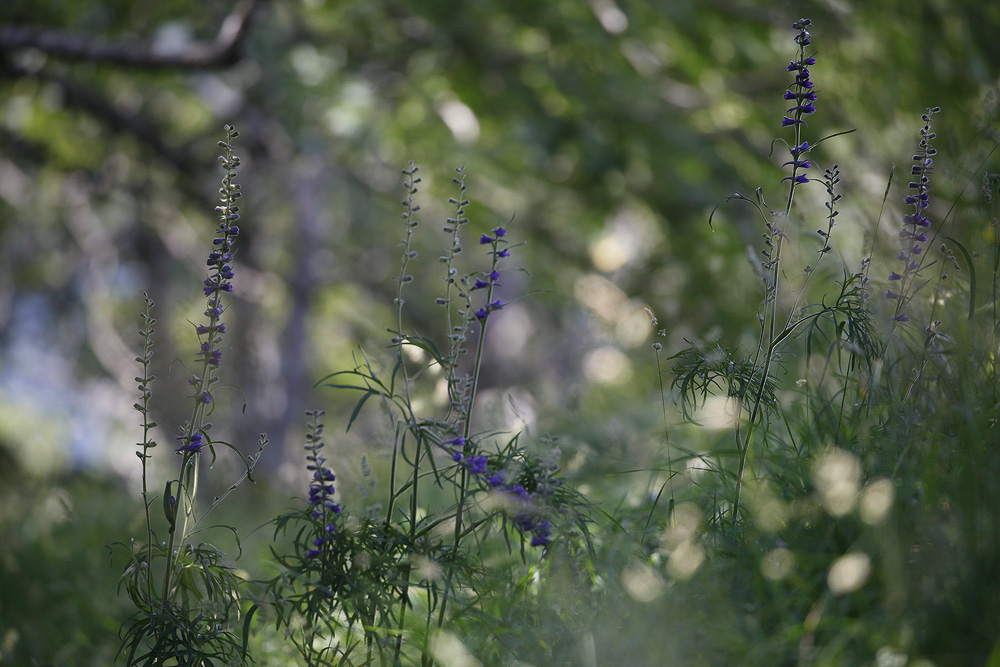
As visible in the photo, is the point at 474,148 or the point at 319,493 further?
the point at 474,148

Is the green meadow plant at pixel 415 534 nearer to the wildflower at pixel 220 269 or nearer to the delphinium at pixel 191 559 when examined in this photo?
the delphinium at pixel 191 559

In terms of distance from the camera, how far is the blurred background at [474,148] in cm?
280

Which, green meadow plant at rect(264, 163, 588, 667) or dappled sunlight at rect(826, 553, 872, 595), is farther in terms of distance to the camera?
green meadow plant at rect(264, 163, 588, 667)

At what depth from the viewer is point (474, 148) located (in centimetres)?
456

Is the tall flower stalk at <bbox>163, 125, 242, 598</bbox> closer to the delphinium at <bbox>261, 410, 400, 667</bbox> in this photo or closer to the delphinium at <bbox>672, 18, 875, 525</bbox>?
the delphinium at <bbox>261, 410, 400, 667</bbox>

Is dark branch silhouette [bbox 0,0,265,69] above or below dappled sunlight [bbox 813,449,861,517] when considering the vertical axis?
above

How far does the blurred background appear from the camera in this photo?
9.20ft

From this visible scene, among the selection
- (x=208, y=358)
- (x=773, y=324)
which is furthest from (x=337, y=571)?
(x=773, y=324)

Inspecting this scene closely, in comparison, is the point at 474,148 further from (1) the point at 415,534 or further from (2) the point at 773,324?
(1) the point at 415,534

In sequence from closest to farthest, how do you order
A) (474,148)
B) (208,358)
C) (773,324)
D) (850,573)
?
1. (850,573)
2. (208,358)
3. (773,324)
4. (474,148)

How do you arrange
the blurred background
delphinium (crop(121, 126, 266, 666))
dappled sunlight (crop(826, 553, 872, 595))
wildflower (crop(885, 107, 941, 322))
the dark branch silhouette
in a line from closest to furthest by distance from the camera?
1. dappled sunlight (crop(826, 553, 872, 595))
2. delphinium (crop(121, 126, 266, 666))
3. wildflower (crop(885, 107, 941, 322))
4. the blurred background
5. the dark branch silhouette

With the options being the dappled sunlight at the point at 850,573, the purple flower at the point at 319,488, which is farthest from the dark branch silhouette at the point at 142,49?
the dappled sunlight at the point at 850,573

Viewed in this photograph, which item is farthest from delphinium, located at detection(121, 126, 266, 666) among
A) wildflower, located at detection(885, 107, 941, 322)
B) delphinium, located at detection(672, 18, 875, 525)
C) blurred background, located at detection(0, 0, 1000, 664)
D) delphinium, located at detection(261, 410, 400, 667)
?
wildflower, located at detection(885, 107, 941, 322)

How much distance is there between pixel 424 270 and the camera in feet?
39.3
